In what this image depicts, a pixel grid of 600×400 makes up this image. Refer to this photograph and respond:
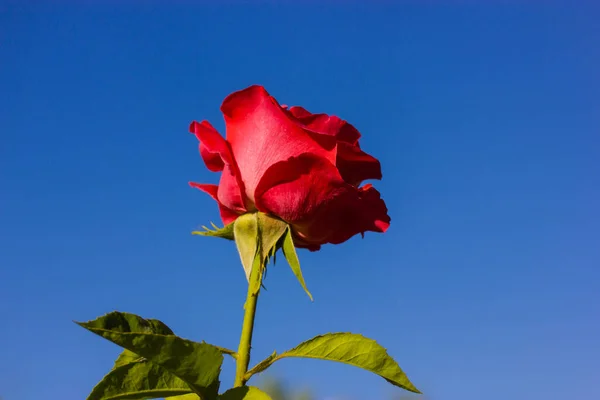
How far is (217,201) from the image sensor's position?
4.83ft

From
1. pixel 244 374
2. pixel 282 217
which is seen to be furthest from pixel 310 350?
pixel 282 217

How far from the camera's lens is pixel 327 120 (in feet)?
4.51

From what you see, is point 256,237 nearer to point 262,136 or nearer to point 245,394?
point 262,136

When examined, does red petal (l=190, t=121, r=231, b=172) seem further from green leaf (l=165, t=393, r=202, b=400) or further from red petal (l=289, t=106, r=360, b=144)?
green leaf (l=165, t=393, r=202, b=400)

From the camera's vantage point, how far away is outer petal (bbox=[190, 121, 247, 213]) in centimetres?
134

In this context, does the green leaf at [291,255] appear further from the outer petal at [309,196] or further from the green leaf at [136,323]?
the green leaf at [136,323]

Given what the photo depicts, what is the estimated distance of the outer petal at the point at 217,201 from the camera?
1.42 metres

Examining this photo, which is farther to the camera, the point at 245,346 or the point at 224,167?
the point at 224,167

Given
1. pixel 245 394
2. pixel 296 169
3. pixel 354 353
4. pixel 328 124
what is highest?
pixel 328 124

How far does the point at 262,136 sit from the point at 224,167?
12cm

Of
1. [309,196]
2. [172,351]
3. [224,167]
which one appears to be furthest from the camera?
[224,167]

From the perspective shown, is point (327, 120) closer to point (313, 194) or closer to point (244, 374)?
point (313, 194)

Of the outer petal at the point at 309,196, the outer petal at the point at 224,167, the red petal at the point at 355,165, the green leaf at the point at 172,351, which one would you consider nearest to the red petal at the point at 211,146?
the outer petal at the point at 224,167

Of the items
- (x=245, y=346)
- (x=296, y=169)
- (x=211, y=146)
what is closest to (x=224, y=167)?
(x=211, y=146)
